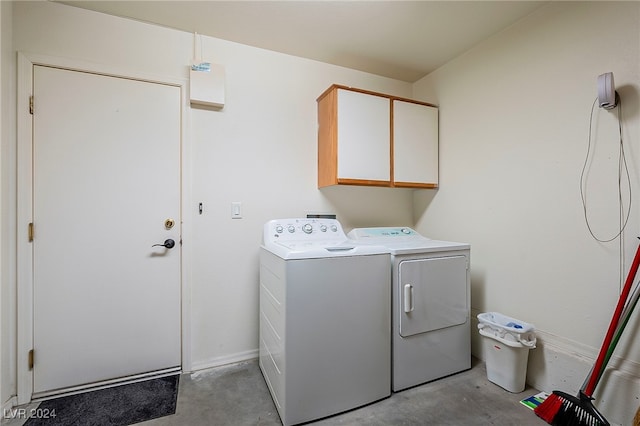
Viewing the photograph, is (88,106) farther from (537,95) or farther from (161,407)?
(537,95)

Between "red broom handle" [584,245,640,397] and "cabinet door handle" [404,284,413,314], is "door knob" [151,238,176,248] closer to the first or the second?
"cabinet door handle" [404,284,413,314]

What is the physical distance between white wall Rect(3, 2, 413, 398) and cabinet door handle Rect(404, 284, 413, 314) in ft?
3.30

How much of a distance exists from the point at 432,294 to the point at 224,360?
1609 mm

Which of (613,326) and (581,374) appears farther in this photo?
(581,374)

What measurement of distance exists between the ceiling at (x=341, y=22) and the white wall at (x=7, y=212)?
476 mm

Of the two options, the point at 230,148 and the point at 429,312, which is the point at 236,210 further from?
the point at 429,312

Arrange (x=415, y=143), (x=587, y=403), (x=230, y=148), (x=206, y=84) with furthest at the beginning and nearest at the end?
(x=415, y=143) < (x=230, y=148) < (x=206, y=84) < (x=587, y=403)

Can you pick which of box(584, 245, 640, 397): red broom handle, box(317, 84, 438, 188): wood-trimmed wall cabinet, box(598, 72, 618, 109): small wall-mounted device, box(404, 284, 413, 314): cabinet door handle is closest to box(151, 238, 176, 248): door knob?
box(317, 84, 438, 188): wood-trimmed wall cabinet

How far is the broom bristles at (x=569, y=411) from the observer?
1.36 meters

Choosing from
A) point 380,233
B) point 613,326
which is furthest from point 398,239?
point 613,326

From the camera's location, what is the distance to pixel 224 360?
2.11 m

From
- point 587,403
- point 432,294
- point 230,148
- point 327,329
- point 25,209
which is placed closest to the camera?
point 587,403

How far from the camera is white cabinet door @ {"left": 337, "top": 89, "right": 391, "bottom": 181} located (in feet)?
7.17

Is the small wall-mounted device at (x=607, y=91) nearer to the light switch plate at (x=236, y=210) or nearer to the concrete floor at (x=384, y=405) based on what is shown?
the concrete floor at (x=384, y=405)
